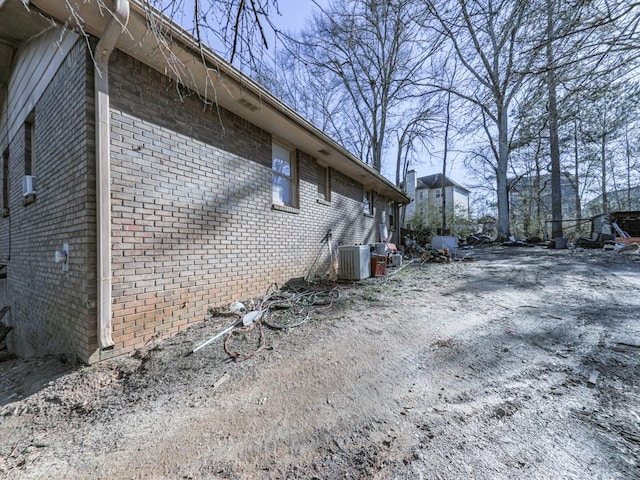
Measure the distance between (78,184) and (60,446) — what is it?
2486mm

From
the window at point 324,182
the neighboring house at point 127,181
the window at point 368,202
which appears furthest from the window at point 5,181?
the window at point 368,202

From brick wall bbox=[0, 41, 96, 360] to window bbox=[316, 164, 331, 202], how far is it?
16.0 ft

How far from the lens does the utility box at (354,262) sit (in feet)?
21.2

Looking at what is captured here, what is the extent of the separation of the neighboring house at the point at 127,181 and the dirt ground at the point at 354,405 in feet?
2.06

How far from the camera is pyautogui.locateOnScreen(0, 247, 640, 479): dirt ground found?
1.51 metres

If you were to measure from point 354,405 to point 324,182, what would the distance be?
19.6 feet

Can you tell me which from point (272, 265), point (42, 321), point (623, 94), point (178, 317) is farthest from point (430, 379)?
point (623, 94)

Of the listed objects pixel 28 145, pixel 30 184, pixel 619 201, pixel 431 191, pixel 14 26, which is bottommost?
pixel 30 184

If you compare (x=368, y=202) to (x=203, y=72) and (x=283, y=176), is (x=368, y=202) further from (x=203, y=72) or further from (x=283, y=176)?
(x=203, y=72)

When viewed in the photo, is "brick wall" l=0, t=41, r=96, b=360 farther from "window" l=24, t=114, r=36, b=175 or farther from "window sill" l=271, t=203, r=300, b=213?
"window sill" l=271, t=203, r=300, b=213

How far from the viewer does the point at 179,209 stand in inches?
137

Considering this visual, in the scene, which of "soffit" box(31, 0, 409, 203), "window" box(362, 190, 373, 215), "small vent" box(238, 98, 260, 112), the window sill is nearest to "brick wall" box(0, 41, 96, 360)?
"soffit" box(31, 0, 409, 203)

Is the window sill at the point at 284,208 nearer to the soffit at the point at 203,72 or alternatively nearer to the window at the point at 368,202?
the soffit at the point at 203,72

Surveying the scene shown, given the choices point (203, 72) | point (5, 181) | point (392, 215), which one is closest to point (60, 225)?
point (203, 72)
